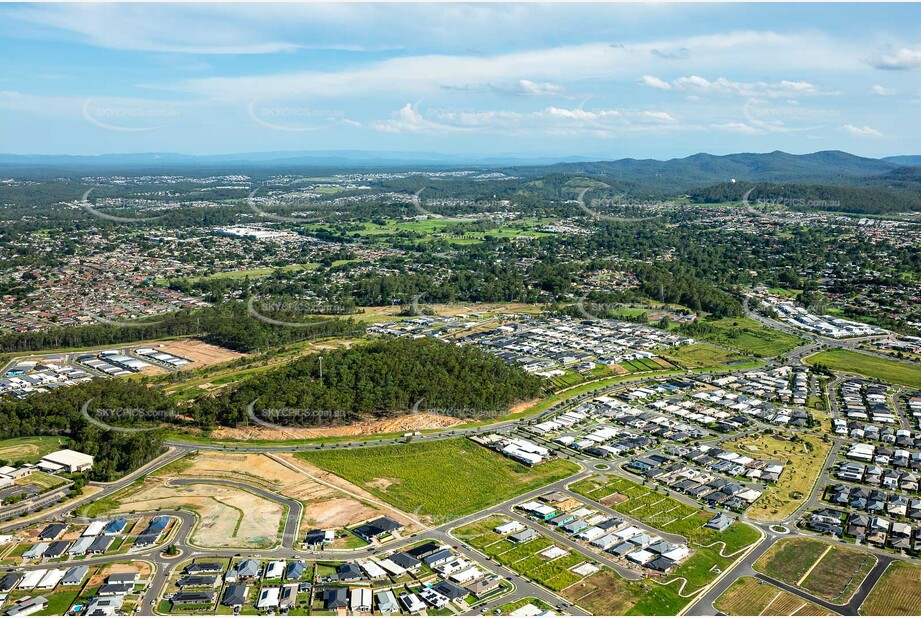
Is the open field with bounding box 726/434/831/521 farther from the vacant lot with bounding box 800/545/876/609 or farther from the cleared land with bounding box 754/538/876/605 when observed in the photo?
the vacant lot with bounding box 800/545/876/609

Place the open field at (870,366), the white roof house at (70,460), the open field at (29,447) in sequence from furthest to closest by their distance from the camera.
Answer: the open field at (870,366)
the open field at (29,447)
the white roof house at (70,460)

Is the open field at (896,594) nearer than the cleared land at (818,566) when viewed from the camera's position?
Yes

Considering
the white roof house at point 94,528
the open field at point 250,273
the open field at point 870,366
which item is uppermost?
the open field at point 250,273

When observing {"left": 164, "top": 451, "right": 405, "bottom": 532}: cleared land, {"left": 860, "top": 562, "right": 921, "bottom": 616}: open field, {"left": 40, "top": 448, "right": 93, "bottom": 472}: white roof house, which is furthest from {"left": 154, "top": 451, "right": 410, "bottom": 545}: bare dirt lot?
{"left": 860, "top": 562, "right": 921, "bottom": 616}: open field

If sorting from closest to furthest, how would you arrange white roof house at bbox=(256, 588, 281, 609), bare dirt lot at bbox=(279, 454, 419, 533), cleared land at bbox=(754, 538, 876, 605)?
white roof house at bbox=(256, 588, 281, 609), cleared land at bbox=(754, 538, 876, 605), bare dirt lot at bbox=(279, 454, 419, 533)

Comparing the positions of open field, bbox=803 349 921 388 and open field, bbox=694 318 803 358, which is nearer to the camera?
open field, bbox=803 349 921 388

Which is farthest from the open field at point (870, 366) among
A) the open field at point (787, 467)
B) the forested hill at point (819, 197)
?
the forested hill at point (819, 197)

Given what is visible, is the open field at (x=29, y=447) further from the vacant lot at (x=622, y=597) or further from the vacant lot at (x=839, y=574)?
the vacant lot at (x=839, y=574)
